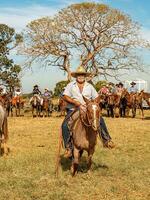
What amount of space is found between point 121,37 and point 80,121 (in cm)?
3117

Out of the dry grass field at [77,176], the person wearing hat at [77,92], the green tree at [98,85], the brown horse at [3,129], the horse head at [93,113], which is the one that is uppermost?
the green tree at [98,85]

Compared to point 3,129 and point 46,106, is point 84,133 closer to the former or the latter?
point 3,129

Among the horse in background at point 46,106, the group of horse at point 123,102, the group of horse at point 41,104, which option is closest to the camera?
the group of horse at point 123,102

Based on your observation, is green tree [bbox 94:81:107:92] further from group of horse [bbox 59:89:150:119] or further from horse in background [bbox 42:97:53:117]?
group of horse [bbox 59:89:150:119]

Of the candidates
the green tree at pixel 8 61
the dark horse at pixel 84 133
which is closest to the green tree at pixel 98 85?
the green tree at pixel 8 61

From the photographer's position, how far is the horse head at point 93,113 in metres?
8.84

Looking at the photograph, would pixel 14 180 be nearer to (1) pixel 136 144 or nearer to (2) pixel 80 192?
(2) pixel 80 192

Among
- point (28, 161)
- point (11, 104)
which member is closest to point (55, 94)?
point (11, 104)

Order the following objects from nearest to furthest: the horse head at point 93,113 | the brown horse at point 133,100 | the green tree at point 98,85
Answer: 1. the horse head at point 93,113
2. the brown horse at point 133,100
3. the green tree at point 98,85

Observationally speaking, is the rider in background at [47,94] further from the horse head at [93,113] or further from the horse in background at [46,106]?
the horse head at [93,113]

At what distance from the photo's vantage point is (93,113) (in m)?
8.86

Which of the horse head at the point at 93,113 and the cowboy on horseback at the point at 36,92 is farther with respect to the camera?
the cowboy on horseback at the point at 36,92

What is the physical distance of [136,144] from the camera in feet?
49.1

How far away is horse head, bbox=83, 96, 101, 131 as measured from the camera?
8.84 meters
